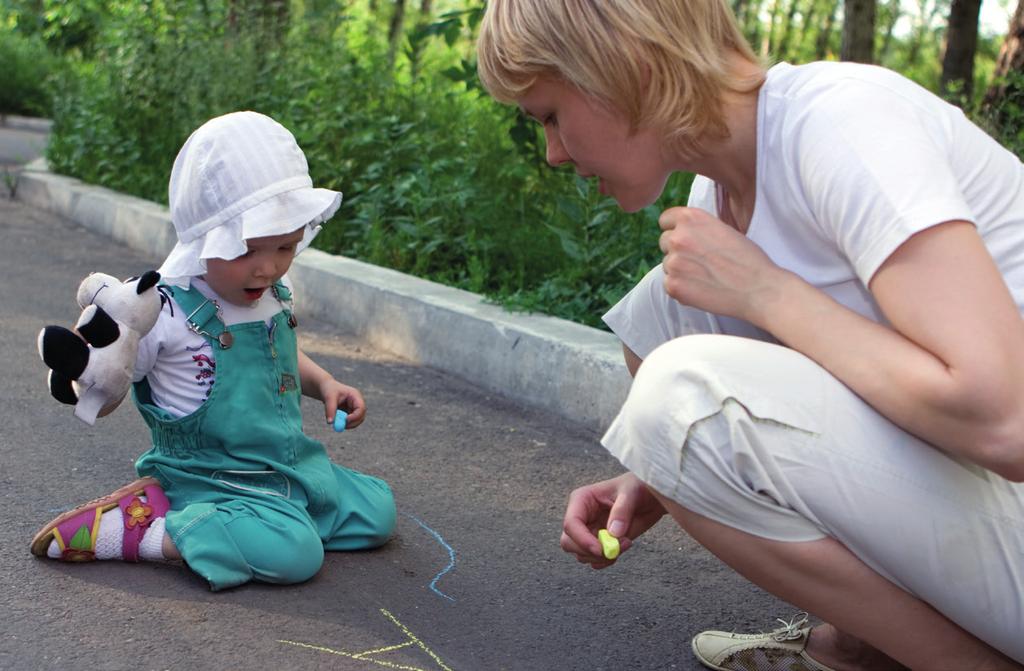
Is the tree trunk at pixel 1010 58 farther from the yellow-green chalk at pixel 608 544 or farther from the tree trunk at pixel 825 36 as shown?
the tree trunk at pixel 825 36

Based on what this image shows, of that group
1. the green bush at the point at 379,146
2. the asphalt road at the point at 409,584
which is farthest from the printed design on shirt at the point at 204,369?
the green bush at the point at 379,146

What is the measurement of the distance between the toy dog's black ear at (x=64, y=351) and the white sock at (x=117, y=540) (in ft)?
1.07

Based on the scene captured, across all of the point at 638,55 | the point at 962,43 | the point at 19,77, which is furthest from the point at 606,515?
the point at 19,77

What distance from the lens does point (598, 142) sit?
2023 millimetres

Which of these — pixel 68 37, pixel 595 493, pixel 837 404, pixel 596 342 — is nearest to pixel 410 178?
pixel 596 342

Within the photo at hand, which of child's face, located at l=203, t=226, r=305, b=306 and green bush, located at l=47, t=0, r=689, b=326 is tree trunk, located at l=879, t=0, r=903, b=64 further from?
child's face, located at l=203, t=226, r=305, b=306

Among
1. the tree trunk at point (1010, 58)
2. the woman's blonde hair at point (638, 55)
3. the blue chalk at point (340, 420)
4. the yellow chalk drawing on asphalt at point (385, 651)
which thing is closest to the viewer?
the woman's blonde hair at point (638, 55)

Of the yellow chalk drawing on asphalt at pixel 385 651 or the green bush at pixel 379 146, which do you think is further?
the green bush at pixel 379 146

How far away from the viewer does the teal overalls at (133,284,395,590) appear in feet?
8.38

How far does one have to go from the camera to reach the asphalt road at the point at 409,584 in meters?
2.28

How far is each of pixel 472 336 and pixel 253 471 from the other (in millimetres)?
1732

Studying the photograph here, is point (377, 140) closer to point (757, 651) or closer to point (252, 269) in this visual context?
point (252, 269)

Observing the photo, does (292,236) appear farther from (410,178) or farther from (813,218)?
(410,178)

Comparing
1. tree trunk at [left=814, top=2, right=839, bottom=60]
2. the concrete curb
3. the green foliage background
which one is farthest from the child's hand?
tree trunk at [left=814, top=2, right=839, bottom=60]
